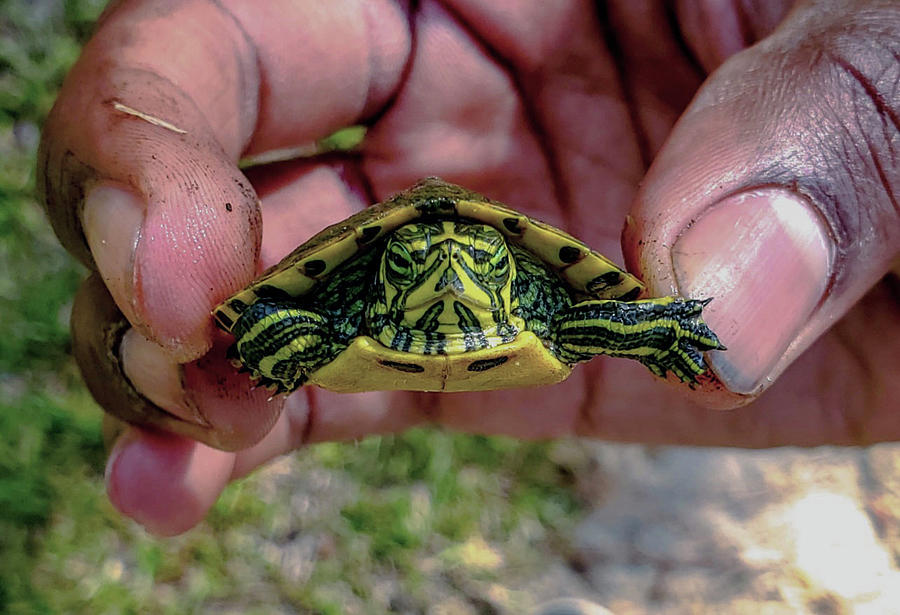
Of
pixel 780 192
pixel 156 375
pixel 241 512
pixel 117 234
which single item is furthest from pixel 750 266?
pixel 241 512

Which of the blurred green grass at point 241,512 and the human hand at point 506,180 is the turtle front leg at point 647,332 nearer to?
the human hand at point 506,180

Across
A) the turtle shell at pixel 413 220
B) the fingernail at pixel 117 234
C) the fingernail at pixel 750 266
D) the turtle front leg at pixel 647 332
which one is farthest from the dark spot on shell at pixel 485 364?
the fingernail at pixel 117 234

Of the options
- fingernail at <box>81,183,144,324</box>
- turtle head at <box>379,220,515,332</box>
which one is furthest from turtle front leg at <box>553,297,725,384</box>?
fingernail at <box>81,183,144,324</box>

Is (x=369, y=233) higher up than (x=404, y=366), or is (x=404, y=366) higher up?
(x=369, y=233)

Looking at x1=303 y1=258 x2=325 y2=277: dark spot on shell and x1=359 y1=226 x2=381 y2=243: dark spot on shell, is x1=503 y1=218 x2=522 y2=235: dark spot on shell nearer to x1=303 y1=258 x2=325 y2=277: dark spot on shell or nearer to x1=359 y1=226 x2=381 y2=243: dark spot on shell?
x1=359 y1=226 x2=381 y2=243: dark spot on shell

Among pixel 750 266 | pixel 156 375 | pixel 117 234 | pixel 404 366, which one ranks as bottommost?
pixel 156 375

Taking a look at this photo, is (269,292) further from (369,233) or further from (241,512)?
(241,512)
